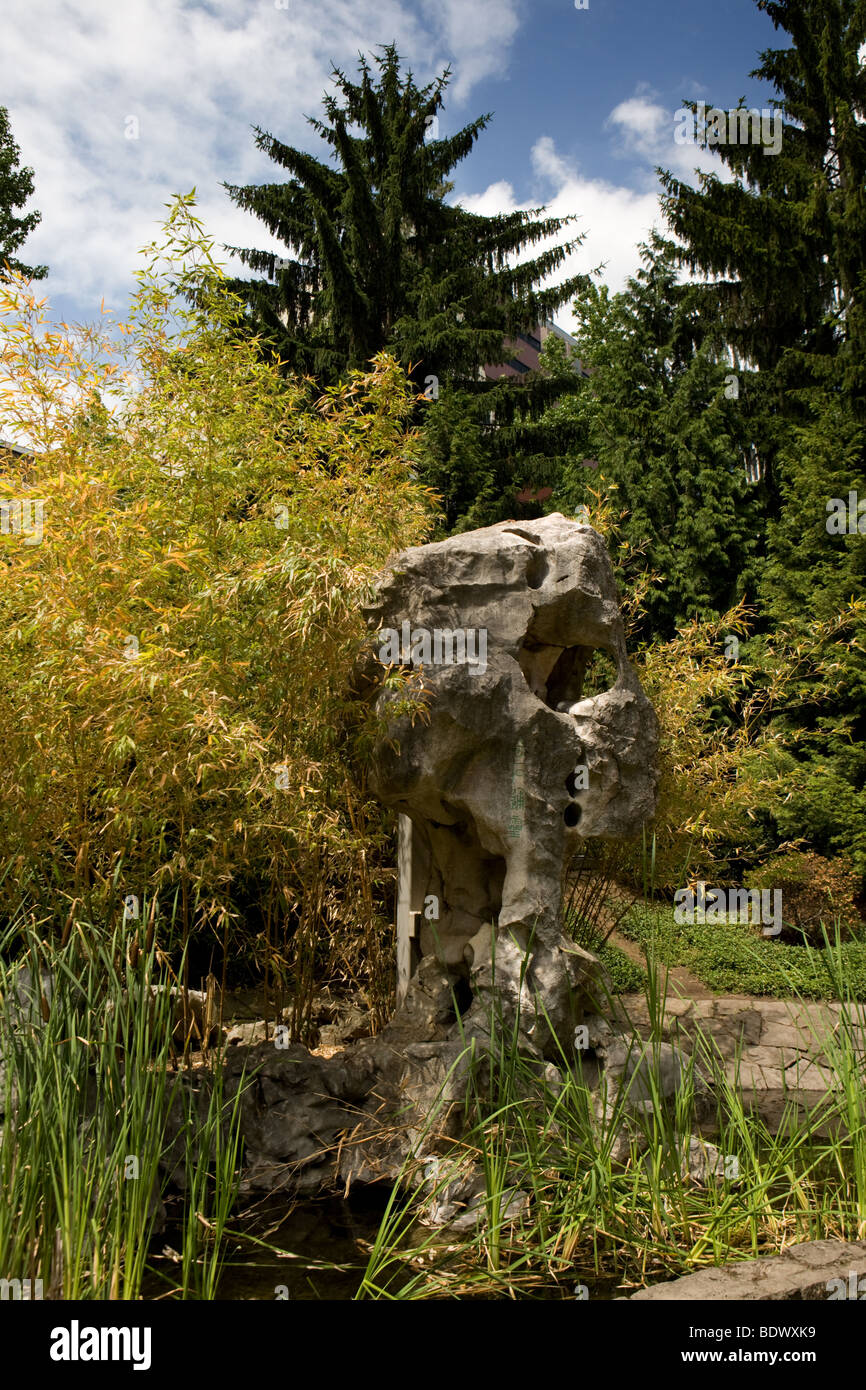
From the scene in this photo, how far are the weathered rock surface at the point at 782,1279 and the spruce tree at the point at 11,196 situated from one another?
1249 centimetres

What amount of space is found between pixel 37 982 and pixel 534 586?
2605mm

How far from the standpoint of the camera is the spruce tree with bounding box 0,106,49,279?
467 inches

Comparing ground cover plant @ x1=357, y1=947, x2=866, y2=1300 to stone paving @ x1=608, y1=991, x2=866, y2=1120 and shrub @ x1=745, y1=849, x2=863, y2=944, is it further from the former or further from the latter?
shrub @ x1=745, y1=849, x2=863, y2=944

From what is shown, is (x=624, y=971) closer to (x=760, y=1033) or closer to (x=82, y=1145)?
(x=760, y=1033)

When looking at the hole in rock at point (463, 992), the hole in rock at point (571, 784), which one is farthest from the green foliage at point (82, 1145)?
the hole in rock at point (571, 784)

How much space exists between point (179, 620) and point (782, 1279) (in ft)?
9.52

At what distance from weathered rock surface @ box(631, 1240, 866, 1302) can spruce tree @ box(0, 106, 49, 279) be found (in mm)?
12494

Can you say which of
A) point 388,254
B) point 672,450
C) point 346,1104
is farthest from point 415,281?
point 346,1104

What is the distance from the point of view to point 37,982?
297cm

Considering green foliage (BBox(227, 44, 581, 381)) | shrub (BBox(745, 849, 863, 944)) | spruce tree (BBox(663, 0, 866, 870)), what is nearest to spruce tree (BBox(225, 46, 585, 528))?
green foliage (BBox(227, 44, 581, 381))

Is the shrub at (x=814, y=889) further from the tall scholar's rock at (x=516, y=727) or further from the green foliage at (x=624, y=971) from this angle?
the tall scholar's rock at (x=516, y=727)

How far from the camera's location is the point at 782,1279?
8.64 feet

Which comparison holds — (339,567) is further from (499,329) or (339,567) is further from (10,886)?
(499,329)
